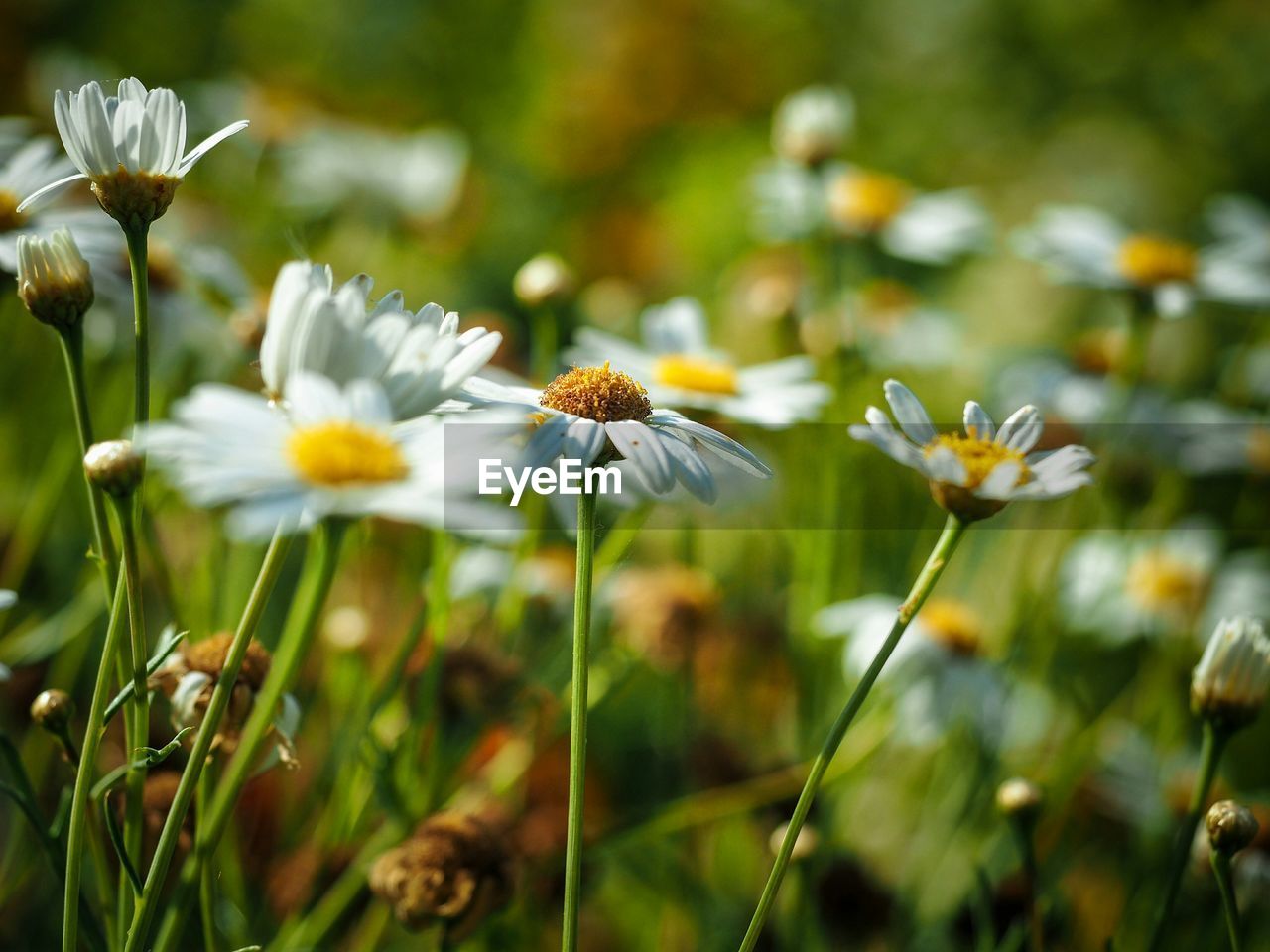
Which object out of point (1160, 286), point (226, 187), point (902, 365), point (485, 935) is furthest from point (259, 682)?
point (226, 187)

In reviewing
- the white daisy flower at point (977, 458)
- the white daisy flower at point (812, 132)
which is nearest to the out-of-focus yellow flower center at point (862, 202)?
the white daisy flower at point (812, 132)

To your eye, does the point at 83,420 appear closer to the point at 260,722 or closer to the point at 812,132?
the point at 260,722

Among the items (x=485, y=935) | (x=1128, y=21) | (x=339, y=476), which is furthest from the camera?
(x=1128, y=21)

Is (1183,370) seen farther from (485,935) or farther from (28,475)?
(28,475)

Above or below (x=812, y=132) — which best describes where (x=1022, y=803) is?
below

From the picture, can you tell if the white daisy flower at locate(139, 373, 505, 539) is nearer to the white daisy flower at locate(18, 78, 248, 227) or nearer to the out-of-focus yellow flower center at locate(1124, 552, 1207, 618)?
the white daisy flower at locate(18, 78, 248, 227)

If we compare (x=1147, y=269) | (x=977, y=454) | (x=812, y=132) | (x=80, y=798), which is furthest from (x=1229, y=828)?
(x=812, y=132)
